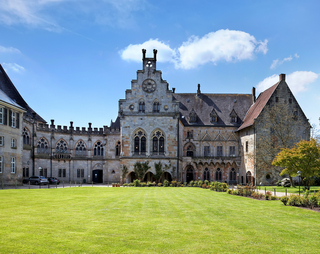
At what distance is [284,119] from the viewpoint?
47562 mm

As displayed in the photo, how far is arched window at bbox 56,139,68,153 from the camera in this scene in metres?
56.4

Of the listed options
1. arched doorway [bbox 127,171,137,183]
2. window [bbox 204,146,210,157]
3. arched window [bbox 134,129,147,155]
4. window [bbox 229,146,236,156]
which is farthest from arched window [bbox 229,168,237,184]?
arched doorway [bbox 127,171,137,183]

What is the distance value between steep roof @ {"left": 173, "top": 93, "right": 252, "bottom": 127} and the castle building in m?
0.18

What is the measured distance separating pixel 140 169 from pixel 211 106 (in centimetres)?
2047

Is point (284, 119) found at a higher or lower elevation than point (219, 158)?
higher

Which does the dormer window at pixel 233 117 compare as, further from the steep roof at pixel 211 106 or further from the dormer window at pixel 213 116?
the dormer window at pixel 213 116

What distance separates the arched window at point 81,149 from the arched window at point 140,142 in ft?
47.4

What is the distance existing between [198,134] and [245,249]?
155 feet

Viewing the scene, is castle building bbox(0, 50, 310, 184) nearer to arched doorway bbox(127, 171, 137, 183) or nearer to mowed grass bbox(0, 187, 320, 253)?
arched doorway bbox(127, 171, 137, 183)

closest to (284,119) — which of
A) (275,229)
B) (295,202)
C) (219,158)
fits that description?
(219,158)

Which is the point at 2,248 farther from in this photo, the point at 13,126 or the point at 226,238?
the point at 13,126

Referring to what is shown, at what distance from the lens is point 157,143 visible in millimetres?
49406

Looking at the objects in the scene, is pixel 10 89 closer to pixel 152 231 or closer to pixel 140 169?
pixel 140 169

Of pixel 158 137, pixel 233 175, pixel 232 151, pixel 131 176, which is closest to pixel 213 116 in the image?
pixel 232 151
